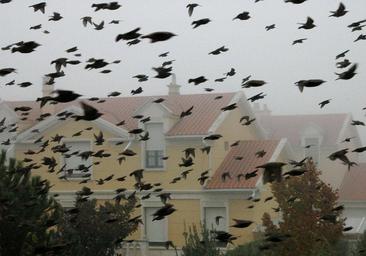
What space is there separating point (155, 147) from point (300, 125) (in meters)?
21.6

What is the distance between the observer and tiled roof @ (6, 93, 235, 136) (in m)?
34.8

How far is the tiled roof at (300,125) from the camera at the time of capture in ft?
166

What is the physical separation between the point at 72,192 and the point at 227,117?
9664 mm

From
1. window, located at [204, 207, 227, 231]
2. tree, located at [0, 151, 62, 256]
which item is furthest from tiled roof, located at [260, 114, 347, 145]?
tree, located at [0, 151, 62, 256]

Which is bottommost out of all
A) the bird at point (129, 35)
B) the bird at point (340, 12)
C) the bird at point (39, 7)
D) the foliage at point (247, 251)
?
the foliage at point (247, 251)

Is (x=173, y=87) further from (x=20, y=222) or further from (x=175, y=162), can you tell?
(x=20, y=222)

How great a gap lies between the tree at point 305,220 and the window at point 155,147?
1210 cm

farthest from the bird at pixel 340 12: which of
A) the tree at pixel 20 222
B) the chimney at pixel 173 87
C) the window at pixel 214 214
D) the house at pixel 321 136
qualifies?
the house at pixel 321 136

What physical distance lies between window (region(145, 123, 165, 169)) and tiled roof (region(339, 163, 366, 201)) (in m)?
15.4

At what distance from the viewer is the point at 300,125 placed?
5409cm

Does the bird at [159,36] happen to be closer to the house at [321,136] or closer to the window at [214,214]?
the window at [214,214]

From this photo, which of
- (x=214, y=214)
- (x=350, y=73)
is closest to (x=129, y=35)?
(x=350, y=73)

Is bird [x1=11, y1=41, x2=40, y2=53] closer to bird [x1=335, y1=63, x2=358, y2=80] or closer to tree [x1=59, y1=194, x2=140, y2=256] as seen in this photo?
bird [x1=335, y1=63, x2=358, y2=80]

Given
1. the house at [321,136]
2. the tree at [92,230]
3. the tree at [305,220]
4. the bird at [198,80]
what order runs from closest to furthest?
1. the bird at [198,80]
2. the tree at [305,220]
3. the tree at [92,230]
4. the house at [321,136]
